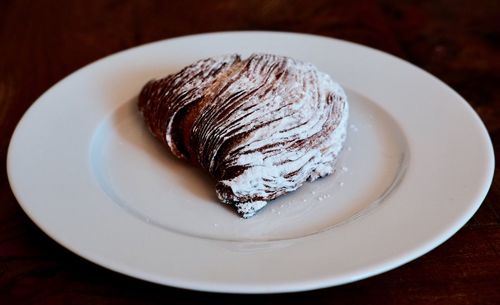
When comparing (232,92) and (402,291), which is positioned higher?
(232,92)

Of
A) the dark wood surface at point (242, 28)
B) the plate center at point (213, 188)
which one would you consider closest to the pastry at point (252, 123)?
the plate center at point (213, 188)

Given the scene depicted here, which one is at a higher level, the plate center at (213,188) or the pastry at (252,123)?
the pastry at (252,123)

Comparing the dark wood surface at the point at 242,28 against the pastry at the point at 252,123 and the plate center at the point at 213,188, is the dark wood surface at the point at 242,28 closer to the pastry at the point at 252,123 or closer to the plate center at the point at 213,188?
the plate center at the point at 213,188

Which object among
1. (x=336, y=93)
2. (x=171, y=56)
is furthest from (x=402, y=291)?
(x=171, y=56)

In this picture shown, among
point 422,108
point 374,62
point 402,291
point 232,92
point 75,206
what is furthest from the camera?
point 374,62

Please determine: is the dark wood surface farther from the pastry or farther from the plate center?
the pastry

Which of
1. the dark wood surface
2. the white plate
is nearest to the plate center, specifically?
the white plate

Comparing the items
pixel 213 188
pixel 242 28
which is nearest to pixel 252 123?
pixel 213 188

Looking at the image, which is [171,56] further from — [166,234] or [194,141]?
[166,234]
